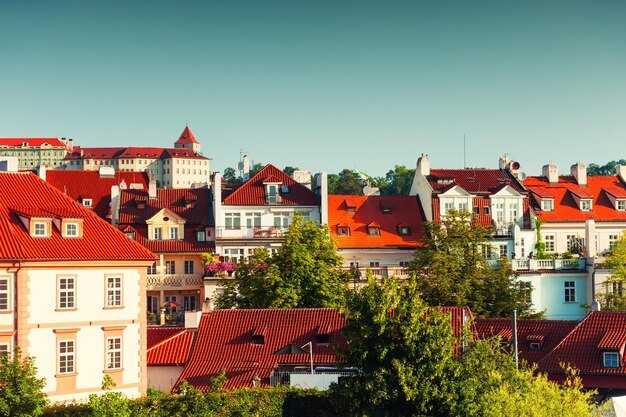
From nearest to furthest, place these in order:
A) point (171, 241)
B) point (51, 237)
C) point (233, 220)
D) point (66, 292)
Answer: point (66, 292) < point (51, 237) < point (171, 241) < point (233, 220)

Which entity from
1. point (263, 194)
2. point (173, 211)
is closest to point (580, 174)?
point (263, 194)

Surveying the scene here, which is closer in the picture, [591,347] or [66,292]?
[66,292]

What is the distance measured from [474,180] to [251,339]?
112 feet

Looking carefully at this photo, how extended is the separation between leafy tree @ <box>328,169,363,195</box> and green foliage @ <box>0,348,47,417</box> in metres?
131

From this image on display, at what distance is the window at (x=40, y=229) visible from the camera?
42.2 meters

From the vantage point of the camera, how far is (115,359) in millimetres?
43250

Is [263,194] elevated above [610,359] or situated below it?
above

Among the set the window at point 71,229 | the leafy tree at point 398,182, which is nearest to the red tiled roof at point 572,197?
the window at point 71,229

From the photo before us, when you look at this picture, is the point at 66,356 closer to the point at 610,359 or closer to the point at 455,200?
the point at 610,359

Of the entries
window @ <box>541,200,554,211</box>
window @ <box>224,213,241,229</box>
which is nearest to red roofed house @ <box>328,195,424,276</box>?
window @ <box>224,213,241,229</box>

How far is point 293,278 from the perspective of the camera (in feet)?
197

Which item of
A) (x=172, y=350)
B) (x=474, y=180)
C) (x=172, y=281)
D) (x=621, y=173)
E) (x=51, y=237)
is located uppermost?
(x=621, y=173)

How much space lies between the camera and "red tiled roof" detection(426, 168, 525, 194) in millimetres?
77475

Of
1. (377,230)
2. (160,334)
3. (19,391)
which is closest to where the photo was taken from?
(19,391)
